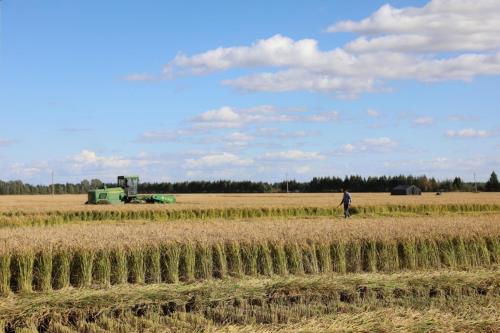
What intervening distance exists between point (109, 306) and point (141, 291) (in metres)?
1.02

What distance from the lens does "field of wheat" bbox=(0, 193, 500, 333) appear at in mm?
10641

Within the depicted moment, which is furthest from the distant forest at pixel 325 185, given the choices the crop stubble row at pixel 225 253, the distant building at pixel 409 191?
the crop stubble row at pixel 225 253

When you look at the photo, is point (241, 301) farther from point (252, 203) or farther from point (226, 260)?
point (252, 203)

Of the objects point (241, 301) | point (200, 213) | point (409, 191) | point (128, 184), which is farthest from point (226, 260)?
point (409, 191)

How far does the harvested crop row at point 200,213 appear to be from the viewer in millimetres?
33188

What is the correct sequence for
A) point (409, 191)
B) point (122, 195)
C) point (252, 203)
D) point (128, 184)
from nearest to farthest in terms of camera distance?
point (122, 195) < point (252, 203) < point (128, 184) < point (409, 191)

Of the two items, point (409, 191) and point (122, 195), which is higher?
point (122, 195)

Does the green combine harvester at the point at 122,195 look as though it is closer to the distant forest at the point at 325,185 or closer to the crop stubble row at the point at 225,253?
the crop stubble row at the point at 225,253

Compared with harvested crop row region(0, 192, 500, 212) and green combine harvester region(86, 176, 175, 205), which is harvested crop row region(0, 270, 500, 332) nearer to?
harvested crop row region(0, 192, 500, 212)

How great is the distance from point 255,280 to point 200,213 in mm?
22507

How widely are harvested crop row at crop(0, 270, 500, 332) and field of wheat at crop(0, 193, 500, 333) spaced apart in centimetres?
2

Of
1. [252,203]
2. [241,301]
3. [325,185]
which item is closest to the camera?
[241,301]

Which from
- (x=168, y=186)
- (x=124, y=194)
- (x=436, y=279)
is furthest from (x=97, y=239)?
(x=168, y=186)

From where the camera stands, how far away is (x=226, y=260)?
15141mm
